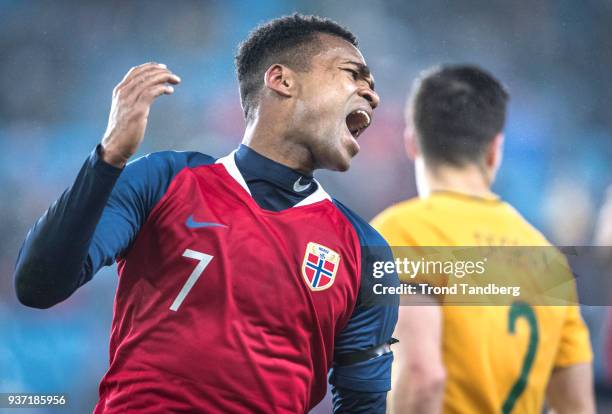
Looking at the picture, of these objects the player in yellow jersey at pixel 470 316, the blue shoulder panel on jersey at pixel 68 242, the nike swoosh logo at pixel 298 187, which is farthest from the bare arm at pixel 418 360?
the blue shoulder panel on jersey at pixel 68 242

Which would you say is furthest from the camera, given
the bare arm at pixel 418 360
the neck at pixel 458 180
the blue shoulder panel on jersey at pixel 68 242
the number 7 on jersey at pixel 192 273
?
the neck at pixel 458 180

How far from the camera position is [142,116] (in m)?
0.94

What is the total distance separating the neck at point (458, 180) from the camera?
1.51m

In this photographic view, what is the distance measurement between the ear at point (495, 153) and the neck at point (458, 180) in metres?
0.03

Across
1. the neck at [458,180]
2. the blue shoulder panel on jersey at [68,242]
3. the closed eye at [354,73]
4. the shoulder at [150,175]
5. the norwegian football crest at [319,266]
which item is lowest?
the blue shoulder panel on jersey at [68,242]

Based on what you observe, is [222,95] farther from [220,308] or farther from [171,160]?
[220,308]

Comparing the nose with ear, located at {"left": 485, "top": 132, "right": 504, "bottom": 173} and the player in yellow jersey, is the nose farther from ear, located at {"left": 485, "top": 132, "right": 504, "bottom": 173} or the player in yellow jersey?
ear, located at {"left": 485, "top": 132, "right": 504, "bottom": 173}

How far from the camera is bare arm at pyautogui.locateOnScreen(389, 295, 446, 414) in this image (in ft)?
4.53

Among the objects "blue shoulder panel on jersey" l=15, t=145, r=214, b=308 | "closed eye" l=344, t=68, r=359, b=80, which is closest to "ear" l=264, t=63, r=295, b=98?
"closed eye" l=344, t=68, r=359, b=80

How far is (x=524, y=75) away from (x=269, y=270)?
0.83 meters

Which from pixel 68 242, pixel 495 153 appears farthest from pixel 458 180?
pixel 68 242

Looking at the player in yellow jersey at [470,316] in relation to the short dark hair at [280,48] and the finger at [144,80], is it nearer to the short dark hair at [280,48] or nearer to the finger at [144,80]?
the short dark hair at [280,48]

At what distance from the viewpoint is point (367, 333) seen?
1292mm

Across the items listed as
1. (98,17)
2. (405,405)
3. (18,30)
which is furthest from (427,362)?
(18,30)
